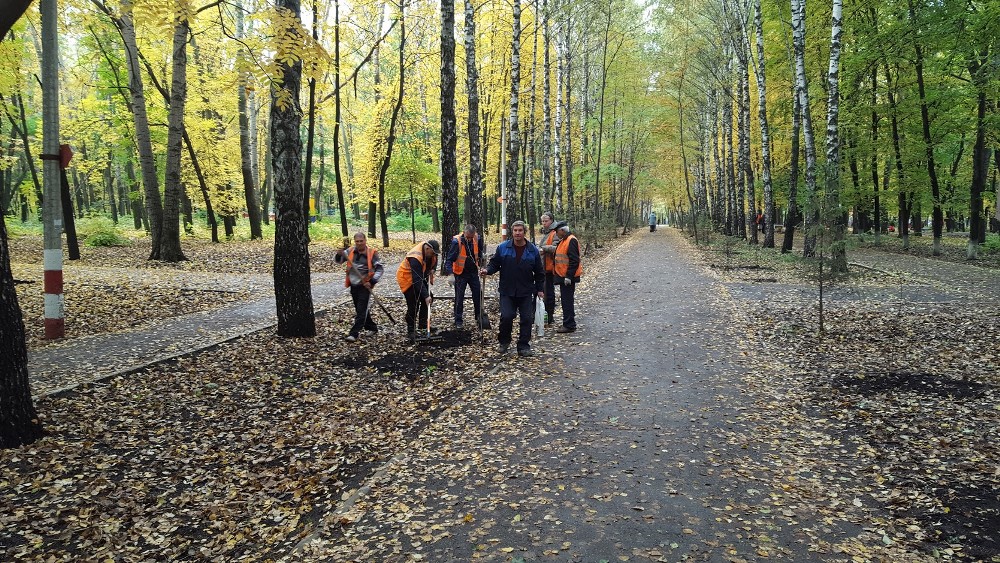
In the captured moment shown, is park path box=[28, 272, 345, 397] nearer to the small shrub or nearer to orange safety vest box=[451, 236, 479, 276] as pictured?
orange safety vest box=[451, 236, 479, 276]

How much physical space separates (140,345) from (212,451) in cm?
392

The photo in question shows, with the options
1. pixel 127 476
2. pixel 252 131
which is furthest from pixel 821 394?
pixel 252 131

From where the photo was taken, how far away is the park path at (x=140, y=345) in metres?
6.80

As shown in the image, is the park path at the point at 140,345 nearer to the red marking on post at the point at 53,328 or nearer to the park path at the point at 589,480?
the red marking on post at the point at 53,328

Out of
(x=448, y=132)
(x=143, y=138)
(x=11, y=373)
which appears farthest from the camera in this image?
(x=143, y=138)

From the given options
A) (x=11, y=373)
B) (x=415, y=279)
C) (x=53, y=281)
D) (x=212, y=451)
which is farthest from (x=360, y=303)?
(x=11, y=373)

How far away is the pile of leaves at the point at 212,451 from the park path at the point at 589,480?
473mm

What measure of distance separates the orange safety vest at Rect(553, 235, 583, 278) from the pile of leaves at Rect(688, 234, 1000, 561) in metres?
3.19

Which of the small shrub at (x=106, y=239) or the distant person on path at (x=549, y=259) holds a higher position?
the small shrub at (x=106, y=239)

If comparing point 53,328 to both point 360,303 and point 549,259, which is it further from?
point 549,259

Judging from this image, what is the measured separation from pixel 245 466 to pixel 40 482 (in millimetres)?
1524

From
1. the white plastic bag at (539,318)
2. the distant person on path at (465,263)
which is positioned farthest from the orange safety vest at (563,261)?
the distant person on path at (465,263)

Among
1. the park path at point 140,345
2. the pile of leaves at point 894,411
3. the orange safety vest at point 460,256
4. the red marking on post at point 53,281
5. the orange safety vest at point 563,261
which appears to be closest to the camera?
the pile of leaves at point 894,411

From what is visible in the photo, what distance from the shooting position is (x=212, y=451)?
5453mm
